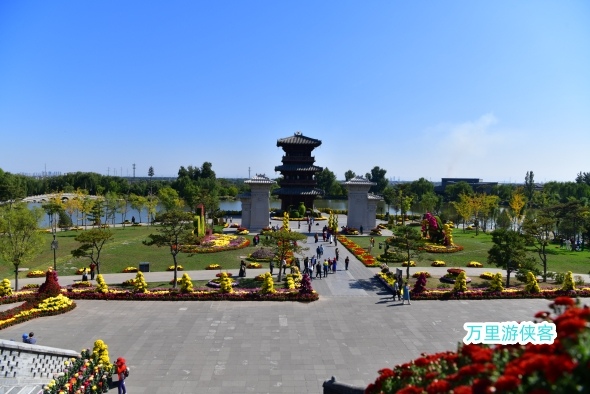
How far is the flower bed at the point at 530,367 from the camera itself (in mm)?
4367

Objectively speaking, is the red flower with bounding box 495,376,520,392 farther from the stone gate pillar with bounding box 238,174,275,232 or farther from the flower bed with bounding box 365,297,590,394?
the stone gate pillar with bounding box 238,174,275,232

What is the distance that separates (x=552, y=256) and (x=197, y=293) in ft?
103

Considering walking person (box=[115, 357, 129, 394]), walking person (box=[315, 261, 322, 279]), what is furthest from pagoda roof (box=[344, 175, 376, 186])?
walking person (box=[115, 357, 129, 394])

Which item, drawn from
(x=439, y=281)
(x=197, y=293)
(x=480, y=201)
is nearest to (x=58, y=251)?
(x=197, y=293)

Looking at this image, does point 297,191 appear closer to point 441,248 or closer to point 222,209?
point 222,209

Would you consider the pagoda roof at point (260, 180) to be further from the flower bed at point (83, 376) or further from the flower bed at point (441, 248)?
the flower bed at point (83, 376)

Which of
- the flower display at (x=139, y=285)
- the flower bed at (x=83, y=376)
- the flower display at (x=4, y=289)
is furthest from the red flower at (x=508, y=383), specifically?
the flower display at (x=4, y=289)

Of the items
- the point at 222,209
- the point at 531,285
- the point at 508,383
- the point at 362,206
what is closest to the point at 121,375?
the point at 508,383

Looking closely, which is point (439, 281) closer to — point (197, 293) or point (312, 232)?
point (197, 293)

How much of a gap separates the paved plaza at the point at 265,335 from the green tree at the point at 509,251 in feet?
9.25

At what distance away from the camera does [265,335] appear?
17.6 meters

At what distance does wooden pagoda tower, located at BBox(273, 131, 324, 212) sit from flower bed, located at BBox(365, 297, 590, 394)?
5638cm

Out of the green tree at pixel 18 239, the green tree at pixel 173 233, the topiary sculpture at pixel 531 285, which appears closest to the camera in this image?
the topiary sculpture at pixel 531 285

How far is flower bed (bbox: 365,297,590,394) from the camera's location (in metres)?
4.37
